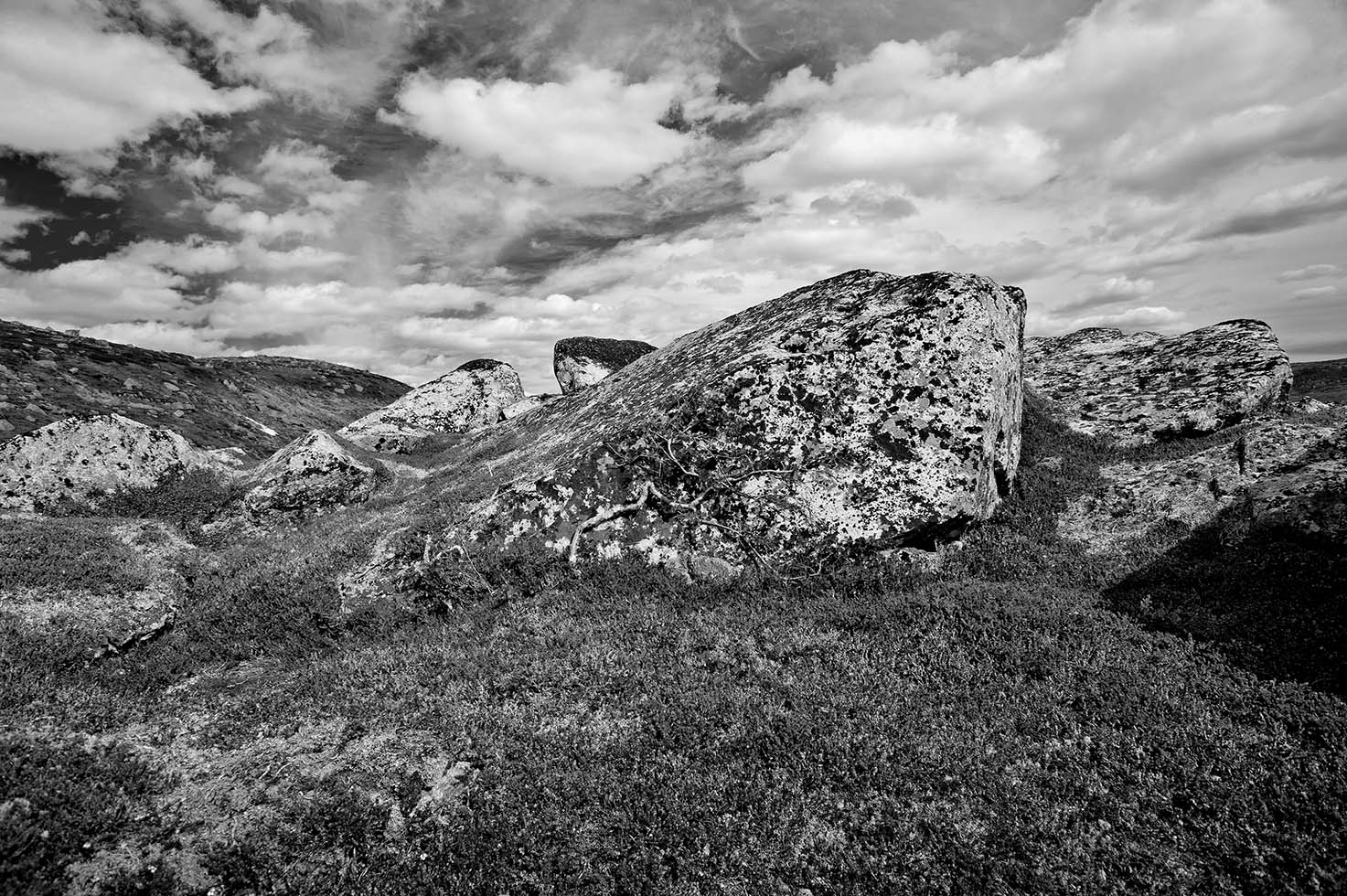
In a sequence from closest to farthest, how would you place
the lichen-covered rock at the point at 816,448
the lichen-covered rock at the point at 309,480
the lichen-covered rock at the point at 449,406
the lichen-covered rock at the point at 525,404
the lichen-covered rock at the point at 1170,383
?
1. the lichen-covered rock at the point at 816,448
2. the lichen-covered rock at the point at 1170,383
3. the lichen-covered rock at the point at 309,480
4. the lichen-covered rock at the point at 449,406
5. the lichen-covered rock at the point at 525,404

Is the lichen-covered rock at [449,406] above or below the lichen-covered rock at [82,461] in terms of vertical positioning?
above

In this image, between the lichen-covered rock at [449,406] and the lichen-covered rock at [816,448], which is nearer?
the lichen-covered rock at [816,448]

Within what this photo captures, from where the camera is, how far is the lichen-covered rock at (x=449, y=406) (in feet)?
119

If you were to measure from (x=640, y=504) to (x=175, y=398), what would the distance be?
33.9m

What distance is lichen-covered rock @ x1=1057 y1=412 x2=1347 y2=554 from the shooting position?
1140 cm

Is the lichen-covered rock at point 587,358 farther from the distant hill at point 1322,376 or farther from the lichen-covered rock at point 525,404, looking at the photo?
the distant hill at point 1322,376

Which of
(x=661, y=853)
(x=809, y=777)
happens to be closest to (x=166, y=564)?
(x=661, y=853)

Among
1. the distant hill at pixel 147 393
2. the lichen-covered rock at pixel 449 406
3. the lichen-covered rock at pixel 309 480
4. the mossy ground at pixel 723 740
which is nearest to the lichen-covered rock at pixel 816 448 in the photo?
the mossy ground at pixel 723 740

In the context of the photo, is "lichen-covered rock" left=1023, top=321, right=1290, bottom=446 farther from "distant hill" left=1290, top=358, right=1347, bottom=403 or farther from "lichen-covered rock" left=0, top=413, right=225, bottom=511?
"distant hill" left=1290, top=358, right=1347, bottom=403

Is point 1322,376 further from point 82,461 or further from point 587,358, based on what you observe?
point 82,461

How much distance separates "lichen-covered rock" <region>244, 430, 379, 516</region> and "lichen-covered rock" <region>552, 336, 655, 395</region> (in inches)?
856

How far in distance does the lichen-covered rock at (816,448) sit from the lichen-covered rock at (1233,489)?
7.29 feet

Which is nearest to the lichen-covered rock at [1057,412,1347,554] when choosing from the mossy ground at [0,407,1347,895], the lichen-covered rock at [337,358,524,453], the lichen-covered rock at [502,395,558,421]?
the mossy ground at [0,407,1347,895]

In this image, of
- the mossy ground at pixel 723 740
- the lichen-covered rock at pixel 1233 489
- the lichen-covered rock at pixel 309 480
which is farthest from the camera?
the lichen-covered rock at pixel 309 480
